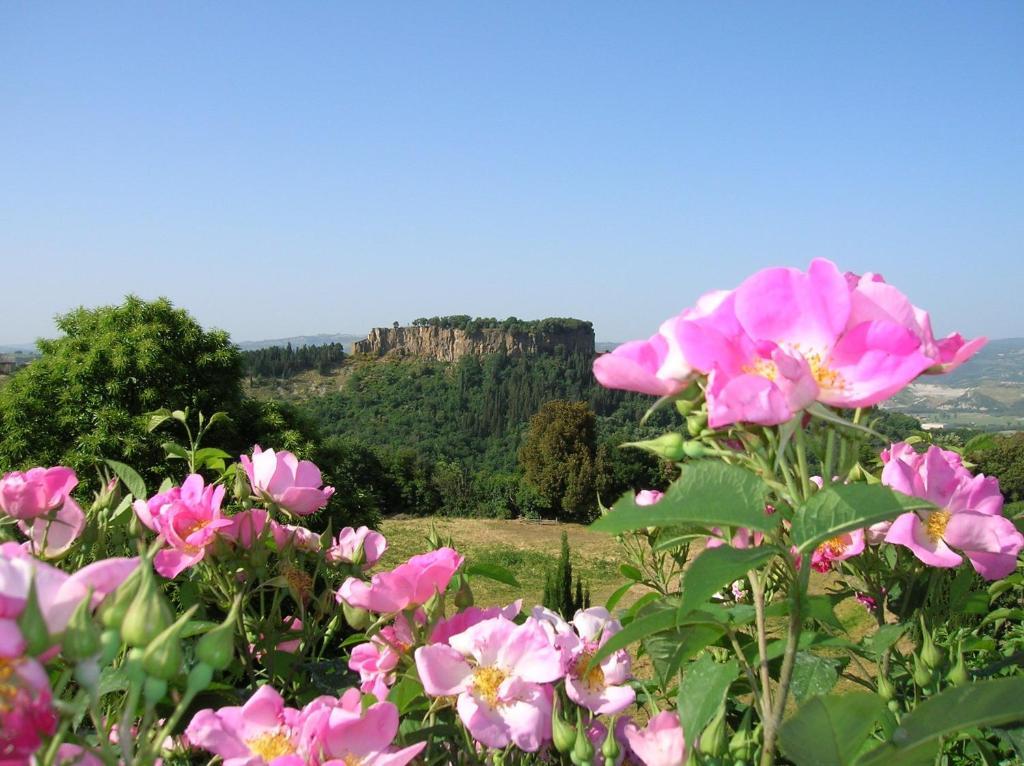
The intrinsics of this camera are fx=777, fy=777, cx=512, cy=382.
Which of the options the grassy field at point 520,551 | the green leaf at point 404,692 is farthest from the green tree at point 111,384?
the green leaf at point 404,692

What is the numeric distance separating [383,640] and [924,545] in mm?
592

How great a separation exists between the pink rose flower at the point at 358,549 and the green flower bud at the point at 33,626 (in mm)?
768

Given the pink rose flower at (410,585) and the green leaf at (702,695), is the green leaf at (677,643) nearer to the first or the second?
the green leaf at (702,695)

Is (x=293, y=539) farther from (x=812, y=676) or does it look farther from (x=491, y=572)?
(x=812, y=676)

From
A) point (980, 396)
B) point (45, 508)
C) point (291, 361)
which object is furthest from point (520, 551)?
point (980, 396)

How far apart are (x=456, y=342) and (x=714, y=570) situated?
2766 inches

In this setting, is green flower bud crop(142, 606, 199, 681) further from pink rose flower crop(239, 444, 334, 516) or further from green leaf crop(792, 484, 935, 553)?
pink rose flower crop(239, 444, 334, 516)

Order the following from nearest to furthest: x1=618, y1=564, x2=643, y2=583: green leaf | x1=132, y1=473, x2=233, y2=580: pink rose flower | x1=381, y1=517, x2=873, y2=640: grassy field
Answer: x1=132, y1=473, x2=233, y2=580: pink rose flower, x1=618, y1=564, x2=643, y2=583: green leaf, x1=381, y1=517, x2=873, y2=640: grassy field

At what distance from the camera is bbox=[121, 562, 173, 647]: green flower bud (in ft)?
1.42

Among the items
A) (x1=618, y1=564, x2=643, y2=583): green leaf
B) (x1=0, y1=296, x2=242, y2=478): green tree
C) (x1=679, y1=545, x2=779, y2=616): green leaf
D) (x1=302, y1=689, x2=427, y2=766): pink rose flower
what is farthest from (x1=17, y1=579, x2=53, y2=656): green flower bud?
(x1=0, y1=296, x2=242, y2=478): green tree

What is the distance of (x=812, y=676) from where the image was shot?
825 millimetres

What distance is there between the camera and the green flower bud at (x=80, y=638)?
400 millimetres

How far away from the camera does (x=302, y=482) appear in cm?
116

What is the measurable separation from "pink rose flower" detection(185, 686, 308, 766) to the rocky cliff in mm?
68658
